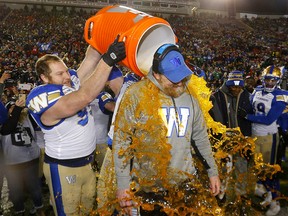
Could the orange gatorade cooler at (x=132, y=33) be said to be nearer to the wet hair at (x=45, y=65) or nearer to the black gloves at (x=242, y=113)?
the wet hair at (x=45, y=65)

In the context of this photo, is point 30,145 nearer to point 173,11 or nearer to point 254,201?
point 254,201

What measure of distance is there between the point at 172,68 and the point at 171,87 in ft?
0.51

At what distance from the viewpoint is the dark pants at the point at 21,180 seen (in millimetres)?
3785

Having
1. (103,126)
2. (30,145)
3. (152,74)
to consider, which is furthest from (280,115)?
(30,145)

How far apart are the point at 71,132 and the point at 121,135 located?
0.60 metres

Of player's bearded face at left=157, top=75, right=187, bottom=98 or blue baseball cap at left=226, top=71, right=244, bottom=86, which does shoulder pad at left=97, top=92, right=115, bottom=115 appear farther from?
blue baseball cap at left=226, top=71, right=244, bottom=86

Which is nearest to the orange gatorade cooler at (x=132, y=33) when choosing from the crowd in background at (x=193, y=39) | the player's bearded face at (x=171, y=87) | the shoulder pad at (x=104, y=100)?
the player's bearded face at (x=171, y=87)

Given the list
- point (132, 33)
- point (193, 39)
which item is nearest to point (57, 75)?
point (132, 33)

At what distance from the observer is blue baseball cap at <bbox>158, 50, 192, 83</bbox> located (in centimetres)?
197

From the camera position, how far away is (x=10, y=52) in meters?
20.0

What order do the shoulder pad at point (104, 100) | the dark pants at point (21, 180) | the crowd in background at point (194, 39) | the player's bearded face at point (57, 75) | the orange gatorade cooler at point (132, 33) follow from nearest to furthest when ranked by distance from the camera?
the orange gatorade cooler at point (132, 33)
the player's bearded face at point (57, 75)
the shoulder pad at point (104, 100)
the dark pants at point (21, 180)
the crowd in background at point (194, 39)

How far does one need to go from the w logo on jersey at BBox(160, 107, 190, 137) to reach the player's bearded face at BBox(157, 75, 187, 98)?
4.2 inches

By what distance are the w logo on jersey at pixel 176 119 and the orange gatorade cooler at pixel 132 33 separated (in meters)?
0.32

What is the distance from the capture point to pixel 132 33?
70.1 inches
